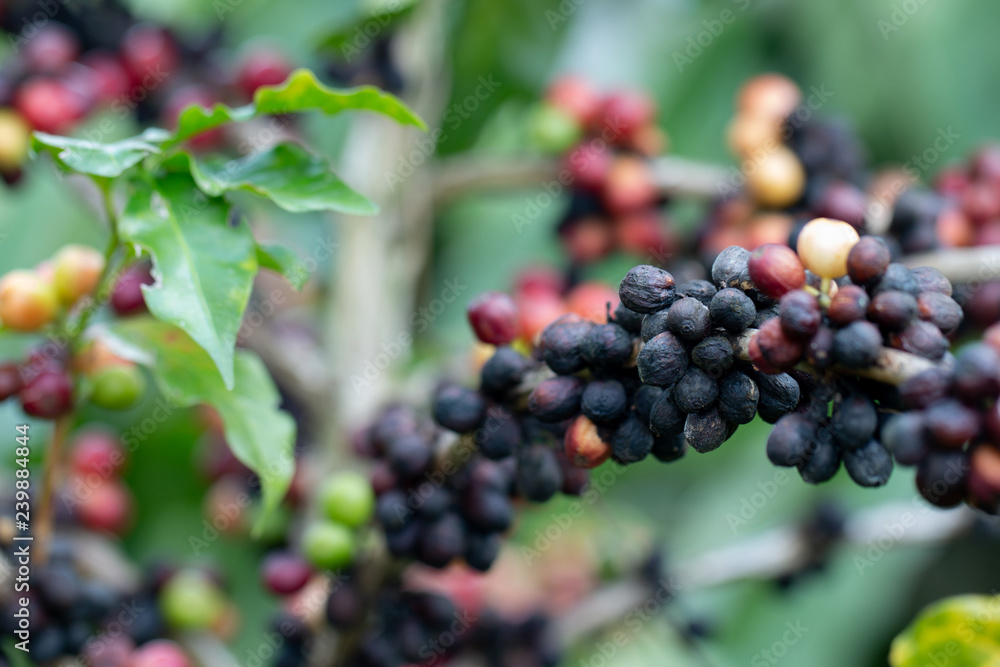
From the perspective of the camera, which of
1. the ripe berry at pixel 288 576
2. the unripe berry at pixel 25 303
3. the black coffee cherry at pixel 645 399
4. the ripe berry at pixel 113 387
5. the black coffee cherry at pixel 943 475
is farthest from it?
the ripe berry at pixel 288 576

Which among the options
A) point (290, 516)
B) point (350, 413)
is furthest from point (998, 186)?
point (290, 516)

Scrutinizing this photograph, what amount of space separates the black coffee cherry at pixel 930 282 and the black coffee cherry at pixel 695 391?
0.18 metres

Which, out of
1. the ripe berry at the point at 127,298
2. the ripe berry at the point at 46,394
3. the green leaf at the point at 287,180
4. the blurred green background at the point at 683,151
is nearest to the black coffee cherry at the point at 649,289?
the green leaf at the point at 287,180

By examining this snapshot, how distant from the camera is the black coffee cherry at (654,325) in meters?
0.67

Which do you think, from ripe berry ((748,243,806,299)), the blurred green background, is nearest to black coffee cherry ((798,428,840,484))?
ripe berry ((748,243,806,299))

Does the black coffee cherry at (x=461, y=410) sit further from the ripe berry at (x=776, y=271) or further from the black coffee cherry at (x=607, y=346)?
the ripe berry at (x=776, y=271)

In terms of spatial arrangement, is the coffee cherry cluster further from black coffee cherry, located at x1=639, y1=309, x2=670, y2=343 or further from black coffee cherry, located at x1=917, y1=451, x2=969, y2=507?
black coffee cherry, located at x1=917, y1=451, x2=969, y2=507

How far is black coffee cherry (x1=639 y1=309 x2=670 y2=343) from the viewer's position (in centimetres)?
67

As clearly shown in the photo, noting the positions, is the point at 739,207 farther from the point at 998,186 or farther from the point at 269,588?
the point at 269,588

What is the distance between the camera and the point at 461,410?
2.69 ft

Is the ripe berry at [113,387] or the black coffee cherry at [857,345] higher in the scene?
the black coffee cherry at [857,345]

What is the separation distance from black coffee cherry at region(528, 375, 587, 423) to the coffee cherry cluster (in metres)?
0.74

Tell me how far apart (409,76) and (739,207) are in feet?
1.90

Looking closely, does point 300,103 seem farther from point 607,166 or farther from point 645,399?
point 607,166
